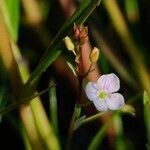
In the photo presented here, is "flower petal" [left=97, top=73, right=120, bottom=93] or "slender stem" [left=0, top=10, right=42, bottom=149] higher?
"slender stem" [left=0, top=10, right=42, bottom=149]

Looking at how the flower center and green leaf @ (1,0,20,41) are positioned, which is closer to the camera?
the flower center

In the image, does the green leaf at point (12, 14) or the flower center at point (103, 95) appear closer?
the flower center at point (103, 95)

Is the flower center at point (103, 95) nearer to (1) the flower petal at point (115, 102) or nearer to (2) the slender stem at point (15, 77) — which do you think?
(1) the flower petal at point (115, 102)

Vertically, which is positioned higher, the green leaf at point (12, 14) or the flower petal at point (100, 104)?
the green leaf at point (12, 14)

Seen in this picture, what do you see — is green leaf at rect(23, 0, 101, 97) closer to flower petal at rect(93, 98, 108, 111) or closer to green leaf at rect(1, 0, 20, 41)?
flower petal at rect(93, 98, 108, 111)

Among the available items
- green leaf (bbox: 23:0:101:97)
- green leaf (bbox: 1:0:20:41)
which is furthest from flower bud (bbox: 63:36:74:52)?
green leaf (bbox: 1:0:20:41)

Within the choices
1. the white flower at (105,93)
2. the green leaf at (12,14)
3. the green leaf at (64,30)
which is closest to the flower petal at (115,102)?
the white flower at (105,93)

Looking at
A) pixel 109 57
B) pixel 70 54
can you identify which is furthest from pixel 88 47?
pixel 70 54
